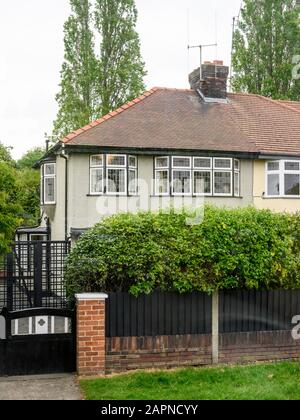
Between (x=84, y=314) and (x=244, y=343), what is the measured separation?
116 inches

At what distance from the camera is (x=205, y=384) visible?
731 cm

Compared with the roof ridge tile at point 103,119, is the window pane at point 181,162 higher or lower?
lower

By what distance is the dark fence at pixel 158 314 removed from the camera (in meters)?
8.12

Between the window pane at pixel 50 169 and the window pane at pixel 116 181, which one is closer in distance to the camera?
the window pane at pixel 116 181

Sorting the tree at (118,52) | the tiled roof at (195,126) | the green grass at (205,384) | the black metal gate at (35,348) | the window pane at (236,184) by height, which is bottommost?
the green grass at (205,384)

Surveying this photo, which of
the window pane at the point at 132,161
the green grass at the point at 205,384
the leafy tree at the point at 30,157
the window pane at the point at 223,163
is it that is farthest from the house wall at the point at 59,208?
the leafy tree at the point at 30,157

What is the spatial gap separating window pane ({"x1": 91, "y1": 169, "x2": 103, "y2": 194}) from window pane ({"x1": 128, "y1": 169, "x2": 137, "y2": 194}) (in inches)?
41.1

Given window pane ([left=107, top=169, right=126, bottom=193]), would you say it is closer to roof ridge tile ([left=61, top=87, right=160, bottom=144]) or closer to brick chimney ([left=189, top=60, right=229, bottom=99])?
roof ridge tile ([left=61, top=87, right=160, bottom=144])

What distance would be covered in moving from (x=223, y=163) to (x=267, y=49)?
1503 centimetres

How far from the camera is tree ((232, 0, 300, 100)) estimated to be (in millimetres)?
29578

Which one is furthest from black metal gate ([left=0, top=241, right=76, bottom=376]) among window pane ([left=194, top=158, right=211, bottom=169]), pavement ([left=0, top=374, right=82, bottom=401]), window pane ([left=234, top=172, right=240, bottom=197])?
window pane ([left=234, top=172, right=240, bottom=197])

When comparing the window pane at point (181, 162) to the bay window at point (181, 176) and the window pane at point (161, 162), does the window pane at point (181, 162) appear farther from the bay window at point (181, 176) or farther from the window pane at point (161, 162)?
the window pane at point (161, 162)

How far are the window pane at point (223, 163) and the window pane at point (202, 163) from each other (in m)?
0.32

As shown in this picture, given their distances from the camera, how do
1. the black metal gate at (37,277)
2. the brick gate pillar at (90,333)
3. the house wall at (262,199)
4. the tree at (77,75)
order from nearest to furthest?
the brick gate pillar at (90,333), the black metal gate at (37,277), the house wall at (262,199), the tree at (77,75)
